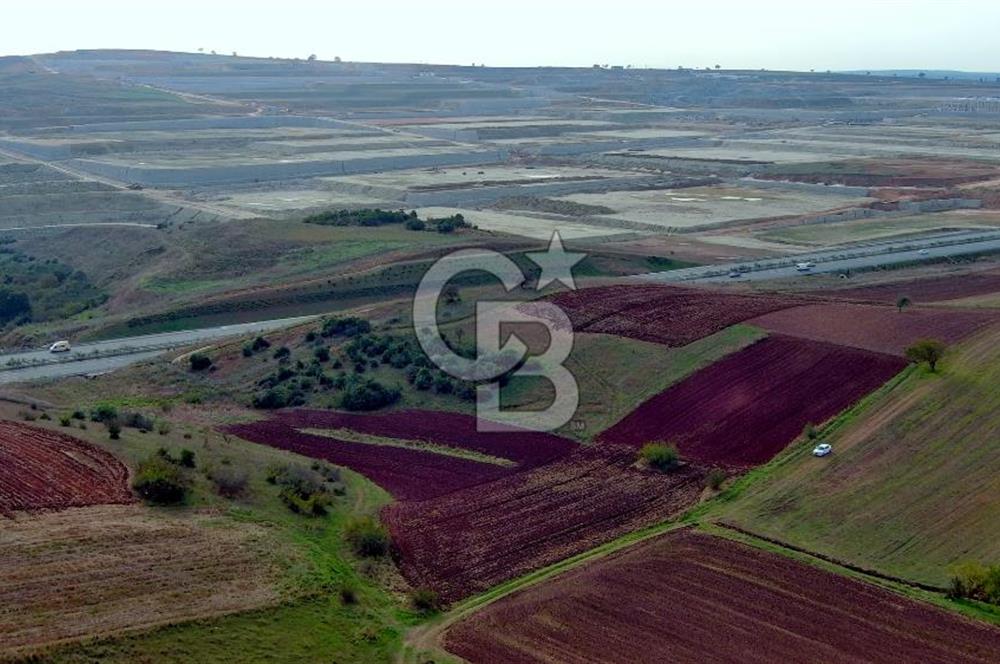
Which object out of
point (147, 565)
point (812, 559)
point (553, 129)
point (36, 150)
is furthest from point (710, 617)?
point (553, 129)

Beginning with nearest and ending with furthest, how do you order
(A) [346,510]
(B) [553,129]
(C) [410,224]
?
1. (A) [346,510]
2. (C) [410,224]
3. (B) [553,129]

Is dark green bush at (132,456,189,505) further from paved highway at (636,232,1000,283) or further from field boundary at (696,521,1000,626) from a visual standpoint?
paved highway at (636,232,1000,283)

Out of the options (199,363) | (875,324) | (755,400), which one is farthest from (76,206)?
(755,400)

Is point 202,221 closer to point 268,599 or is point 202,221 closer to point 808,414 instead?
point 808,414

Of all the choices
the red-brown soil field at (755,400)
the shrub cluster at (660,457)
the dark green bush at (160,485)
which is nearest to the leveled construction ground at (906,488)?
the red-brown soil field at (755,400)

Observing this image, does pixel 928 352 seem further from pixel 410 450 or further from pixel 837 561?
pixel 410 450

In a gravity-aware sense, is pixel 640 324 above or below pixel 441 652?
above

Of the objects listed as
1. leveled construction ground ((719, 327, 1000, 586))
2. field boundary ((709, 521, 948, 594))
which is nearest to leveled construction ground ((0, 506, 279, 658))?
field boundary ((709, 521, 948, 594))
